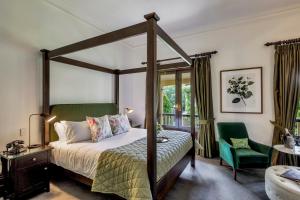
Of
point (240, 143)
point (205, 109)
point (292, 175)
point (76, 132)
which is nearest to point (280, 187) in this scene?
point (292, 175)

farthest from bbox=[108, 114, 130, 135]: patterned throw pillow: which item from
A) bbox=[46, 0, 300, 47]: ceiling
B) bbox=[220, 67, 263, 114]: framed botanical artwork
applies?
bbox=[220, 67, 263, 114]: framed botanical artwork

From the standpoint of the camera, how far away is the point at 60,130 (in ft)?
9.25

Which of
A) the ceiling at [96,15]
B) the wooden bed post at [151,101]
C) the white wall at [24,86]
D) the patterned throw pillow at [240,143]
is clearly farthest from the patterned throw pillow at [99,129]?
the patterned throw pillow at [240,143]

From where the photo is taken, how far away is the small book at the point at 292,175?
6.65 feet

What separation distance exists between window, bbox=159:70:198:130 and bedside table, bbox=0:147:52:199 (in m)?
3.09

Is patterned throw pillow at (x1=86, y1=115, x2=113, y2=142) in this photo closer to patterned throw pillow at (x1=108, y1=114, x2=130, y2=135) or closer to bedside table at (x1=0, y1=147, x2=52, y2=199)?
patterned throw pillow at (x1=108, y1=114, x2=130, y2=135)

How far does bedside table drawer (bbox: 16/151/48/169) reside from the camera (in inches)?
83.9

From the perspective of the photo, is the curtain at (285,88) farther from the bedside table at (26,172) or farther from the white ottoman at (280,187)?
the bedside table at (26,172)

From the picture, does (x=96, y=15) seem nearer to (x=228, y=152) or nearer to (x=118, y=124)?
(x=118, y=124)

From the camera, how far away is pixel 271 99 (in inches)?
138

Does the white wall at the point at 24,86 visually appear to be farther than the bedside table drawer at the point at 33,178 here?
Yes

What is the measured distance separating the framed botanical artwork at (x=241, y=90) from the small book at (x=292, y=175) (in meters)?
1.61

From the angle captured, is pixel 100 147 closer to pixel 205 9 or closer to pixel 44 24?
pixel 44 24

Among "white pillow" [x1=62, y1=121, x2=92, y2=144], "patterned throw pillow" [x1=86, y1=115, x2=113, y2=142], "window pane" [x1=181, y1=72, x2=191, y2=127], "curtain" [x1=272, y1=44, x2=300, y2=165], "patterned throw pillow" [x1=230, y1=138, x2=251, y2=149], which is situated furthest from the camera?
"window pane" [x1=181, y1=72, x2=191, y2=127]
